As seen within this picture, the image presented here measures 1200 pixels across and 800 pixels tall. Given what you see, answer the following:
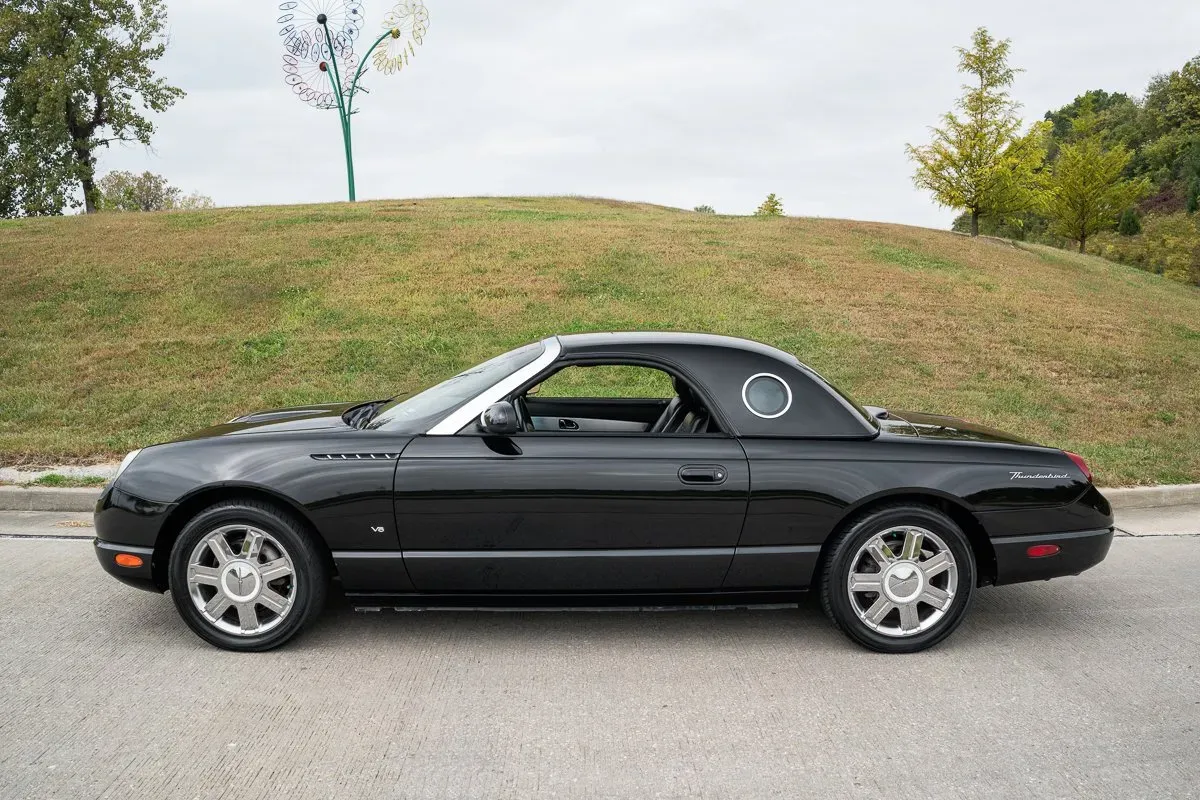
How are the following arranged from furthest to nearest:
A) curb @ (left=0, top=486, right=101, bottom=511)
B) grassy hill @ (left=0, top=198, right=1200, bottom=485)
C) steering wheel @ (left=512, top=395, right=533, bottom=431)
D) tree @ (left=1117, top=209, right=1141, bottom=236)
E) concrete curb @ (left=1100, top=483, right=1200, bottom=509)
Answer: tree @ (left=1117, top=209, right=1141, bottom=236) → grassy hill @ (left=0, top=198, right=1200, bottom=485) → concrete curb @ (left=1100, top=483, right=1200, bottom=509) → curb @ (left=0, top=486, right=101, bottom=511) → steering wheel @ (left=512, top=395, right=533, bottom=431)

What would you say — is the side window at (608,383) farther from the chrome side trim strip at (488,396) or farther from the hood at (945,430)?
the chrome side trim strip at (488,396)

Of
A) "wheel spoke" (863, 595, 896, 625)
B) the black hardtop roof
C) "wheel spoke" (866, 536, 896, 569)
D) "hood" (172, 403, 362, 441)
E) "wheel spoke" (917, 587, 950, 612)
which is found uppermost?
the black hardtop roof

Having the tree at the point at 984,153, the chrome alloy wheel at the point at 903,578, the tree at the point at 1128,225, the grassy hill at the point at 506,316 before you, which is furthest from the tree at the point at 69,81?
the tree at the point at 1128,225

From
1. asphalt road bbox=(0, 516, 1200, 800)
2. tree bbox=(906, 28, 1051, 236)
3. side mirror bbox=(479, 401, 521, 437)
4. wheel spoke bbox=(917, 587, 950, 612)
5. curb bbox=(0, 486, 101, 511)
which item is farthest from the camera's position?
tree bbox=(906, 28, 1051, 236)

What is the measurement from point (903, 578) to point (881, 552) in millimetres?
161

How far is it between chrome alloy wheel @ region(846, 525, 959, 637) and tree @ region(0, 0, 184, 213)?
40.4 metres

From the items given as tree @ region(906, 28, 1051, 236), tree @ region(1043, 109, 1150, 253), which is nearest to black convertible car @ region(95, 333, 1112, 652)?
tree @ region(906, 28, 1051, 236)

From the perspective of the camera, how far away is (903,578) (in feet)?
13.5

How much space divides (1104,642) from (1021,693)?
0.89 m

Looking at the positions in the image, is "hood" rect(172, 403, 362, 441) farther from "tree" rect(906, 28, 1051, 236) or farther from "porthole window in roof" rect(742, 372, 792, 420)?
"tree" rect(906, 28, 1051, 236)

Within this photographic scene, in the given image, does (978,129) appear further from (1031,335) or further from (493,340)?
(493,340)

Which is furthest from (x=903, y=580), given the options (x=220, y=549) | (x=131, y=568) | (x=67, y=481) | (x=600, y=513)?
(x=67, y=481)

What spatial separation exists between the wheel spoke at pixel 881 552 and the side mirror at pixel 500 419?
1704 mm

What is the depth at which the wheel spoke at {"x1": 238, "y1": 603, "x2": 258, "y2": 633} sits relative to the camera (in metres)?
4.08
